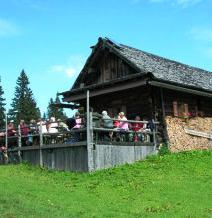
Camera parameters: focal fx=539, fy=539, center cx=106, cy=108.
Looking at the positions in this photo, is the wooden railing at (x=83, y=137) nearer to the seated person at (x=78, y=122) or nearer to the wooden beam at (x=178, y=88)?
the seated person at (x=78, y=122)

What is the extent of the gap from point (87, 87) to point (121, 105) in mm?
2053

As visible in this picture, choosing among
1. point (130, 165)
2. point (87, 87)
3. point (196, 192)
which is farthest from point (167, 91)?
point (196, 192)

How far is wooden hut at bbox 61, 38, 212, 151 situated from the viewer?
25.7 metres

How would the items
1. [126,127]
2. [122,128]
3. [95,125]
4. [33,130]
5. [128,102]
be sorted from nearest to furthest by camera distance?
1. [95,125]
2. [122,128]
3. [126,127]
4. [33,130]
5. [128,102]

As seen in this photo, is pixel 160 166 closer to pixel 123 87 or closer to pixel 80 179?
pixel 80 179

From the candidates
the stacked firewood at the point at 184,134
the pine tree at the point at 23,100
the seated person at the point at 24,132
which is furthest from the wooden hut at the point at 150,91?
the pine tree at the point at 23,100

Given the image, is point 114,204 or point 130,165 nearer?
point 114,204

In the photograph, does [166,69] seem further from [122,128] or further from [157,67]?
[122,128]

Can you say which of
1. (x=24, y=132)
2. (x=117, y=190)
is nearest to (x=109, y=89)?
(x=24, y=132)

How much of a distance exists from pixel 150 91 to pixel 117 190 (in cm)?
974

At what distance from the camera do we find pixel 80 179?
19.4 meters

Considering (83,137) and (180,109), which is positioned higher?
(180,109)

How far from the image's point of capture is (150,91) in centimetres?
2602

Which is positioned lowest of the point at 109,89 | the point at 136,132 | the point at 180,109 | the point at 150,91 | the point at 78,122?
the point at 136,132
